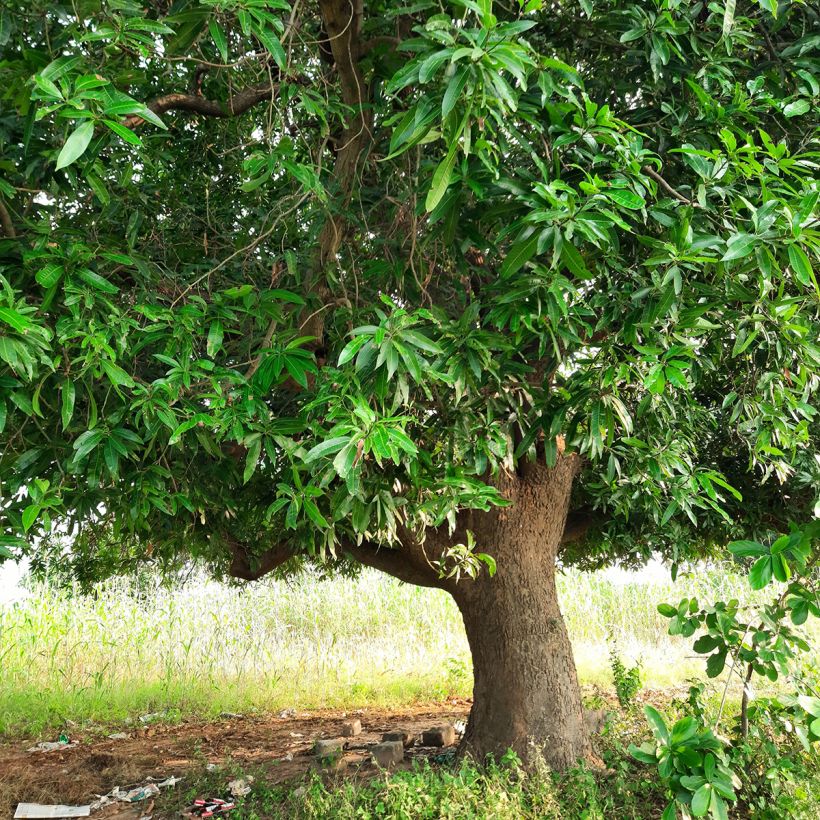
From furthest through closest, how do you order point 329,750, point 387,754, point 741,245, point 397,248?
point 329,750 < point 387,754 < point 397,248 < point 741,245

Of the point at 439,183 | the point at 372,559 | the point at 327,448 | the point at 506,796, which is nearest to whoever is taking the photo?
the point at 439,183

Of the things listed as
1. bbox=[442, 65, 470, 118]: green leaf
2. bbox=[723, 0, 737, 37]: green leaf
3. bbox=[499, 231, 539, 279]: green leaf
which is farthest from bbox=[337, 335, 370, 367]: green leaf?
bbox=[723, 0, 737, 37]: green leaf

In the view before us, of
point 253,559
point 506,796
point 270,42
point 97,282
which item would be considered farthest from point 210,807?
point 270,42

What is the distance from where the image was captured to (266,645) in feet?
29.9

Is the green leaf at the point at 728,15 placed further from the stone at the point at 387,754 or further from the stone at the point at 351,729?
the stone at the point at 351,729

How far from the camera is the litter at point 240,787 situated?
4.57m

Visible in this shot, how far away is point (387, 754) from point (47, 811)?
1.99 metres

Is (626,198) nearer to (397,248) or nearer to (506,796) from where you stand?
(397,248)

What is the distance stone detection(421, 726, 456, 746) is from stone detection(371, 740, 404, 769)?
1.64ft

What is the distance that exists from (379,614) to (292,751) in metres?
4.32

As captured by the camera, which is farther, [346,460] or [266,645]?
[266,645]

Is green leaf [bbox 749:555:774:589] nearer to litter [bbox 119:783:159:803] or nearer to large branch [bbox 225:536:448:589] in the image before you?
large branch [bbox 225:536:448:589]

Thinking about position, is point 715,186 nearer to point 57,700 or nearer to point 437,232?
point 437,232

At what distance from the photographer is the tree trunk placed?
4.30 meters
